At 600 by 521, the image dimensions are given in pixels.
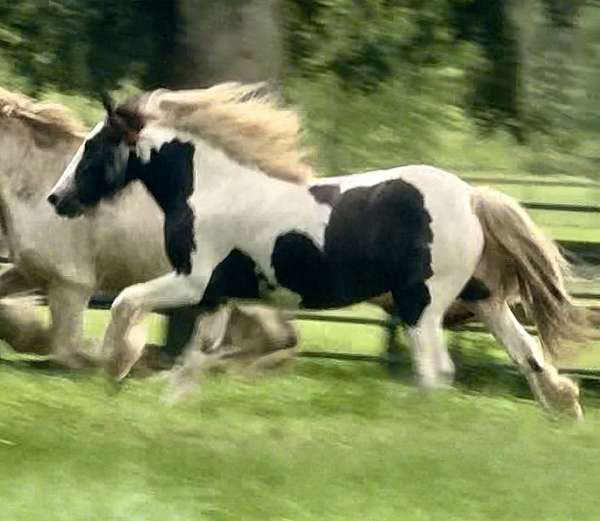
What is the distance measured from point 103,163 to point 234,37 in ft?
6.47

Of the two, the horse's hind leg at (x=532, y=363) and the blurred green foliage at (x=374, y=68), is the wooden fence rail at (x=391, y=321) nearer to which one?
the blurred green foliage at (x=374, y=68)

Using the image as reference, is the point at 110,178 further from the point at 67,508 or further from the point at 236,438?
the point at 67,508

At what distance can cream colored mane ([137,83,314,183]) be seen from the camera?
257 inches

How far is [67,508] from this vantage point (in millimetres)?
4816

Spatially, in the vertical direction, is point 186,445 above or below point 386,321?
above

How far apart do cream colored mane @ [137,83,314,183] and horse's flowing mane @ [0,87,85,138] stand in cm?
113

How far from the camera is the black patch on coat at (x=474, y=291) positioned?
21.3ft

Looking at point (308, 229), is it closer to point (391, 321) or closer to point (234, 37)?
point (234, 37)

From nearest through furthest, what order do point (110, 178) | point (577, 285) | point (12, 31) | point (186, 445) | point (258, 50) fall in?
point (186, 445) < point (110, 178) < point (258, 50) < point (12, 31) < point (577, 285)

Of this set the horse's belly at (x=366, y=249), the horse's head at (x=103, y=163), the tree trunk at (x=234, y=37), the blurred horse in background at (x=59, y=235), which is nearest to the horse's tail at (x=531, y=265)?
the horse's belly at (x=366, y=249)

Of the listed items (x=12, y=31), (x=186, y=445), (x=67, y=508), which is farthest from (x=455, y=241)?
(x=12, y=31)

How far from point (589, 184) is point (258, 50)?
2079mm

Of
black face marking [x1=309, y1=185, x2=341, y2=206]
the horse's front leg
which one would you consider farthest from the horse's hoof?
black face marking [x1=309, y1=185, x2=341, y2=206]

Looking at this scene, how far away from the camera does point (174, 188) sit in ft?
21.3
